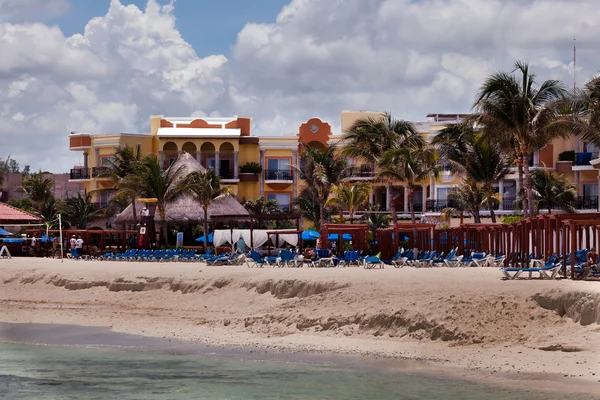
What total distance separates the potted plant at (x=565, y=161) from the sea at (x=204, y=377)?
144 ft

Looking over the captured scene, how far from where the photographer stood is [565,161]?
62.8 metres

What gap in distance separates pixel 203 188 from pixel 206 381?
33.3 m

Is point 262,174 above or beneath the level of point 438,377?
above

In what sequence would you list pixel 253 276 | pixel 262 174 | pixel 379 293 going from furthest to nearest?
1. pixel 262 174
2. pixel 253 276
3. pixel 379 293

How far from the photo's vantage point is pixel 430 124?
66625 mm

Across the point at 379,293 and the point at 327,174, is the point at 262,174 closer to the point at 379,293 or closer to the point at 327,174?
the point at 327,174

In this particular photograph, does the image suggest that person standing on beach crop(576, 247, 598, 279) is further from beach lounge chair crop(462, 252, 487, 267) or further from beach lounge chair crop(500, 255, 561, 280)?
beach lounge chair crop(462, 252, 487, 267)

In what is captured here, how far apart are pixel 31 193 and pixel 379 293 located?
160ft

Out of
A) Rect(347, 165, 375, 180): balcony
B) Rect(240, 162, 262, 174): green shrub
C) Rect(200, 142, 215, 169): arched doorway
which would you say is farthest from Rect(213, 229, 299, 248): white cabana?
Rect(200, 142, 215, 169): arched doorway

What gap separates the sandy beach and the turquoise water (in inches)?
62.6

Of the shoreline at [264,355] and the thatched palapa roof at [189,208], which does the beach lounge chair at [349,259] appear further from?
the thatched palapa roof at [189,208]

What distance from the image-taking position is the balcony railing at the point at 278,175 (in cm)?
7162

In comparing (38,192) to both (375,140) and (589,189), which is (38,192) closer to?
(375,140)

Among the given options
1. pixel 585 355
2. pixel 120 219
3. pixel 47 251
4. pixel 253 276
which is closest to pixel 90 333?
pixel 253 276
